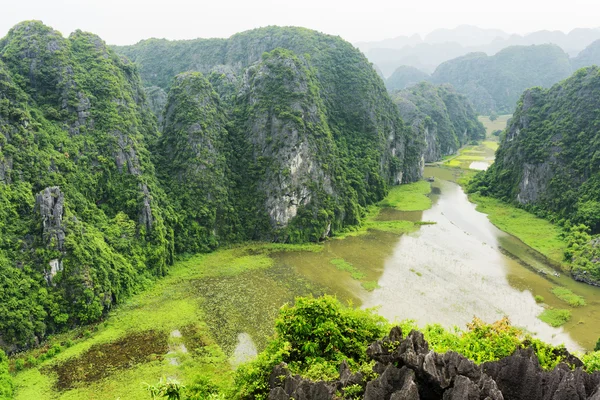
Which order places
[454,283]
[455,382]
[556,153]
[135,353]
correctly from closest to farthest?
[455,382] → [135,353] → [454,283] → [556,153]

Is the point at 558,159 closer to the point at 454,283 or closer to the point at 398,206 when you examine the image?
the point at 398,206

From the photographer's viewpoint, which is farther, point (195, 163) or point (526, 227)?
point (526, 227)

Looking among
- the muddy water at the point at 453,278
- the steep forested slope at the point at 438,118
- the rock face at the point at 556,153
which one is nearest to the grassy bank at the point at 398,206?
the muddy water at the point at 453,278

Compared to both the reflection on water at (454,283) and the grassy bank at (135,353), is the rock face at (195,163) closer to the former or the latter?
the grassy bank at (135,353)

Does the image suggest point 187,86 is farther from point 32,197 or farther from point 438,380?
point 438,380

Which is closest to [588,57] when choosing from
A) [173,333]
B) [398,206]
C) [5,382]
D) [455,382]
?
[398,206]
